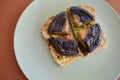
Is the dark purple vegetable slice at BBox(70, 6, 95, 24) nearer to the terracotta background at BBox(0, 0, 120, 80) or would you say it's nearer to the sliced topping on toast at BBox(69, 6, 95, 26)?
the sliced topping on toast at BBox(69, 6, 95, 26)

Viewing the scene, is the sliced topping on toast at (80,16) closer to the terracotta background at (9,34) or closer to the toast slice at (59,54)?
the toast slice at (59,54)

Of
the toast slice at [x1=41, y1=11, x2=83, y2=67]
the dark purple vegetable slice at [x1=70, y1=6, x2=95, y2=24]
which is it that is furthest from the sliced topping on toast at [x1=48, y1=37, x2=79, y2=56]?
the dark purple vegetable slice at [x1=70, y1=6, x2=95, y2=24]

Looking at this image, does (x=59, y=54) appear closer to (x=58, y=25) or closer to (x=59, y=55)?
(x=59, y=55)

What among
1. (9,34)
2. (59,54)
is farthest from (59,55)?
(9,34)

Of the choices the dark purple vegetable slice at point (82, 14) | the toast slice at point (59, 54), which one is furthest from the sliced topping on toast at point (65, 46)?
the dark purple vegetable slice at point (82, 14)

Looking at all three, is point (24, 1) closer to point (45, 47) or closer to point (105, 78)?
point (45, 47)

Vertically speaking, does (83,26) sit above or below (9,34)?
below

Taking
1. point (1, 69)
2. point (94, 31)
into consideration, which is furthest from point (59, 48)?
point (1, 69)
